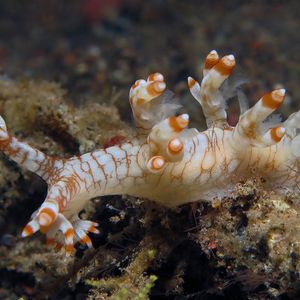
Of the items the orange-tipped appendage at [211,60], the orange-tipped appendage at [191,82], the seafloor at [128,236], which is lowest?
the seafloor at [128,236]

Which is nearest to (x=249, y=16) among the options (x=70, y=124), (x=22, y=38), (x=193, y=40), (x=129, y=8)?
(x=193, y=40)

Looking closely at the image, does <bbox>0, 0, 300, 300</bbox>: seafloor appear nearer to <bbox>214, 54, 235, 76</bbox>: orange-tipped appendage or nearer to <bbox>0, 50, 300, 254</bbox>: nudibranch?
<bbox>0, 50, 300, 254</bbox>: nudibranch

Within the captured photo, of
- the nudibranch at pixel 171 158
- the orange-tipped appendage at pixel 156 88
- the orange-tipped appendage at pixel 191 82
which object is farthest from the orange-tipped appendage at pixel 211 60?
the orange-tipped appendage at pixel 156 88

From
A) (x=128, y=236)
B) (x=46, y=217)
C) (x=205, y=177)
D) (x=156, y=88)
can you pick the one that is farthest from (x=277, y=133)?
(x=46, y=217)

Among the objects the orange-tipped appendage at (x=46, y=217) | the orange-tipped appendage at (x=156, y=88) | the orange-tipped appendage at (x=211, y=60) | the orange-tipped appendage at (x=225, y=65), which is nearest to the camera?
the orange-tipped appendage at (x=46, y=217)

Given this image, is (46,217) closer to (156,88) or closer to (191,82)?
(156,88)

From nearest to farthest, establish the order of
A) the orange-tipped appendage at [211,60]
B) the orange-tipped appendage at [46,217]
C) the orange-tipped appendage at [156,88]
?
the orange-tipped appendage at [46,217], the orange-tipped appendage at [156,88], the orange-tipped appendage at [211,60]

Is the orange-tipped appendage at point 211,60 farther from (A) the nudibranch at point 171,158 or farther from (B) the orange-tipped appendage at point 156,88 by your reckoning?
(B) the orange-tipped appendage at point 156,88

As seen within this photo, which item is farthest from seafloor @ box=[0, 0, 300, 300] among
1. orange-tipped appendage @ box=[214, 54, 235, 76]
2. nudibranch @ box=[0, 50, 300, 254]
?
orange-tipped appendage @ box=[214, 54, 235, 76]
